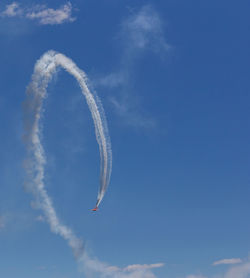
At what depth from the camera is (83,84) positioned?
125m

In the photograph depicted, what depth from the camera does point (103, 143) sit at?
409 feet

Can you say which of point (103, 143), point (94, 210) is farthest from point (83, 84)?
point (94, 210)

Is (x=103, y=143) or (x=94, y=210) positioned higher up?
(x=103, y=143)

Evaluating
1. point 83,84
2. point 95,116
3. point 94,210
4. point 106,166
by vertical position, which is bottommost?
point 94,210

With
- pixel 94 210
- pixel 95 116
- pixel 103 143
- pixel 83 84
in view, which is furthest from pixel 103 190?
pixel 83 84

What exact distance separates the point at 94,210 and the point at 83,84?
4222 centimetres

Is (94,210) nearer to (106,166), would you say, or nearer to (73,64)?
(106,166)

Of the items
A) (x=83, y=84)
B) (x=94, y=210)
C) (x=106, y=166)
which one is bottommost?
(x=94, y=210)

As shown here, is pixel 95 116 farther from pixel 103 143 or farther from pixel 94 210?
pixel 94 210

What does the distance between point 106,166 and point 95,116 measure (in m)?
17.1

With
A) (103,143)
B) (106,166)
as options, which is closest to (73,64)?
(103,143)

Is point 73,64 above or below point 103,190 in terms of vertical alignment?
above

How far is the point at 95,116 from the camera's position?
12425 centimetres

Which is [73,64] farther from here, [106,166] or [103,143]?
[106,166]
